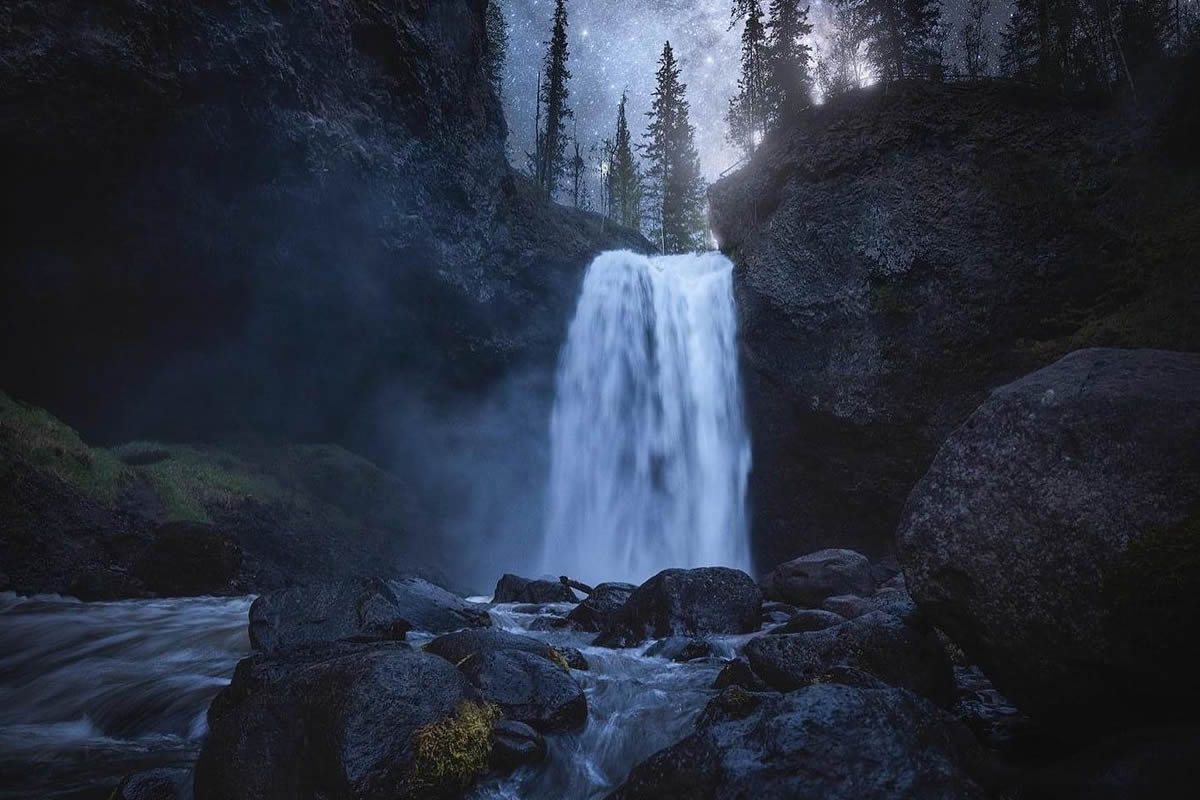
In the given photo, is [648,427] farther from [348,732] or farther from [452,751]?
[348,732]

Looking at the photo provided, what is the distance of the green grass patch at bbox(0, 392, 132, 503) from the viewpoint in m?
15.4

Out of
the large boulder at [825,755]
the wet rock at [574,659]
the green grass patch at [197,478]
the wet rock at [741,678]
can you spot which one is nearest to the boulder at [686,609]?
the wet rock at [574,659]

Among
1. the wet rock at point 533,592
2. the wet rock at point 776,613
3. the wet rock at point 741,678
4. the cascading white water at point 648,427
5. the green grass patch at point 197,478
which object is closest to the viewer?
the wet rock at point 741,678

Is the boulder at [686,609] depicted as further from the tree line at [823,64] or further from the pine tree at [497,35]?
the pine tree at [497,35]

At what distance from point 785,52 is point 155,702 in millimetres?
39776

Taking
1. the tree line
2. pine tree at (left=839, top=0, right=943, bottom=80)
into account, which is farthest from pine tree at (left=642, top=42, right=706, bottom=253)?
pine tree at (left=839, top=0, right=943, bottom=80)

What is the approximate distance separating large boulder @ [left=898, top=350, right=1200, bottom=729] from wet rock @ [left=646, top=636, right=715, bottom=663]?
3.82 meters

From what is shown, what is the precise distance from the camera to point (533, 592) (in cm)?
1484

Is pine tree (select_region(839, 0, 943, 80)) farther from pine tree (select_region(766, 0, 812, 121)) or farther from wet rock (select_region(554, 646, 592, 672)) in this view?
wet rock (select_region(554, 646, 592, 672))

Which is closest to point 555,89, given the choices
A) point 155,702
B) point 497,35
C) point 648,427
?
point 497,35

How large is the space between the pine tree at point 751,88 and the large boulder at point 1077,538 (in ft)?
114

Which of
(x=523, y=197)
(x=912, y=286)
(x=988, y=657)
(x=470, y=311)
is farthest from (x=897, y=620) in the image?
(x=523, y=197)

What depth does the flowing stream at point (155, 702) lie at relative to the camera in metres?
5.43

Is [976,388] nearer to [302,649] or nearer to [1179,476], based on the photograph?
[1179,476]
